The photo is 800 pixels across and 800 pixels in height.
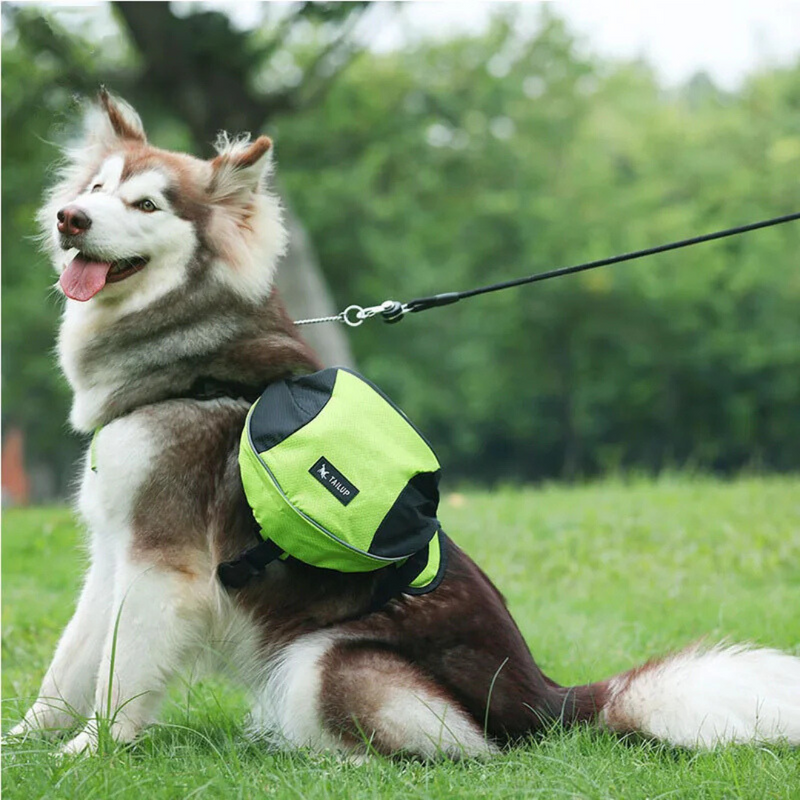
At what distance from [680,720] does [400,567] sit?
1.02 metres

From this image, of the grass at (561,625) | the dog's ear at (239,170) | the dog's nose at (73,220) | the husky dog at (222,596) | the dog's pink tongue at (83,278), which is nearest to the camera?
the grass at (561,625)

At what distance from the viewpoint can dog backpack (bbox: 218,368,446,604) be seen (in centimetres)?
302

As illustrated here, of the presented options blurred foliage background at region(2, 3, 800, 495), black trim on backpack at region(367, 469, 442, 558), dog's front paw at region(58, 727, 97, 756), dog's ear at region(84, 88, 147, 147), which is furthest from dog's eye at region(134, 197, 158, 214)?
blurred foliage background at region(2, 3, 800, 495)

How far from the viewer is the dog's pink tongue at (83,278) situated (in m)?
3.44

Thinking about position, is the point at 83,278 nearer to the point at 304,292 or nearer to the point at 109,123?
the point at 109,123

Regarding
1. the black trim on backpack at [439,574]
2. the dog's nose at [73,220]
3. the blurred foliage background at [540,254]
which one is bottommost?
the blurred foliage background at [540,254]

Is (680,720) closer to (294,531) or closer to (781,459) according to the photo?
(294,531)

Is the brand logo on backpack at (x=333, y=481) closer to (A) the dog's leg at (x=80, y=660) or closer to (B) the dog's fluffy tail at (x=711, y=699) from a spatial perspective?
(A) the dog's leg at (x=80, y=660)

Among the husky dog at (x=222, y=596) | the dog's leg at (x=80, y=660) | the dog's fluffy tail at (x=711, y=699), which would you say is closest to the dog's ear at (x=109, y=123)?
the husky dog at (x=222, y=596)

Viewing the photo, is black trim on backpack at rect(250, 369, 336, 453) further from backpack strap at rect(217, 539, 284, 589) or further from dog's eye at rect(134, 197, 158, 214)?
dog's eye at rect(134, 197, 158, 214)

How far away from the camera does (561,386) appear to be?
28922mm

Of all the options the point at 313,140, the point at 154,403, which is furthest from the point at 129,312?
the point at 313,140

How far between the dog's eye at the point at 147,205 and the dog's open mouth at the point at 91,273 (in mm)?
171

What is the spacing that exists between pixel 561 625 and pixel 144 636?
2.63 metres
